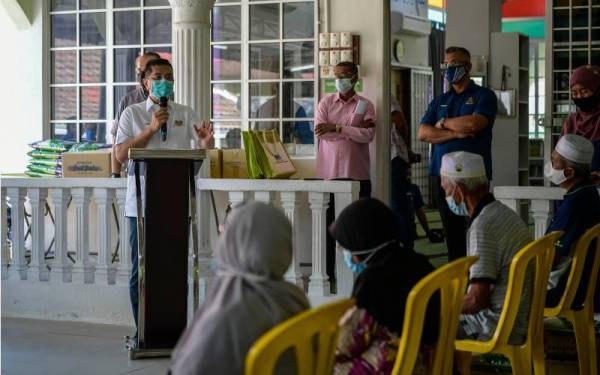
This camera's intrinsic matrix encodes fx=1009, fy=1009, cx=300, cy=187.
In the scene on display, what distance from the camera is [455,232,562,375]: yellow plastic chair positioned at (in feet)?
11.8

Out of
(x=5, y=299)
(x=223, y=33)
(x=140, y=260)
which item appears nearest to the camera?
(x=140, y=260)

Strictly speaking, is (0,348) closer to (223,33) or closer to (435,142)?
(435,142)

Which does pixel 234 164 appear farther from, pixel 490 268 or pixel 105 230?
pixel 490 268

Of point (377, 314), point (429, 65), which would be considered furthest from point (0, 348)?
point (429, 65)

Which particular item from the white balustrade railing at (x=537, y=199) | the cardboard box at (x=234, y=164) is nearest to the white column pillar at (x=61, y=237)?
the cardboard box at (x=234, y=164)

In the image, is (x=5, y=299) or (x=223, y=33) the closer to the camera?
(x=5, y=299)

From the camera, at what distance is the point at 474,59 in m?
10.8

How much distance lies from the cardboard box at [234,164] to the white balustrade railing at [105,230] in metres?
0.45

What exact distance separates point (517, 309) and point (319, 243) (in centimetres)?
270

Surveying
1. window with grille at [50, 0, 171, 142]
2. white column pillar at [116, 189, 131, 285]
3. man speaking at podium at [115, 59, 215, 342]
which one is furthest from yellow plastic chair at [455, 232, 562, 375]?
window with grille at [50, 0, 171, 142]

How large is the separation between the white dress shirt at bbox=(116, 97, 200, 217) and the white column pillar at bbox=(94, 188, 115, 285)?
3.79ft

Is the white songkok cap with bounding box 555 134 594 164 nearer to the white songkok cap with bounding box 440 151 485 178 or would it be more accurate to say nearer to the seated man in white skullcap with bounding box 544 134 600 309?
the seated man in white skullcap with bounding box 544 134 600 309

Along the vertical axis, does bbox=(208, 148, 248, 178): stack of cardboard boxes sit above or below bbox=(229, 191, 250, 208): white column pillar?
above

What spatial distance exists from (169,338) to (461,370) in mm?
1930
